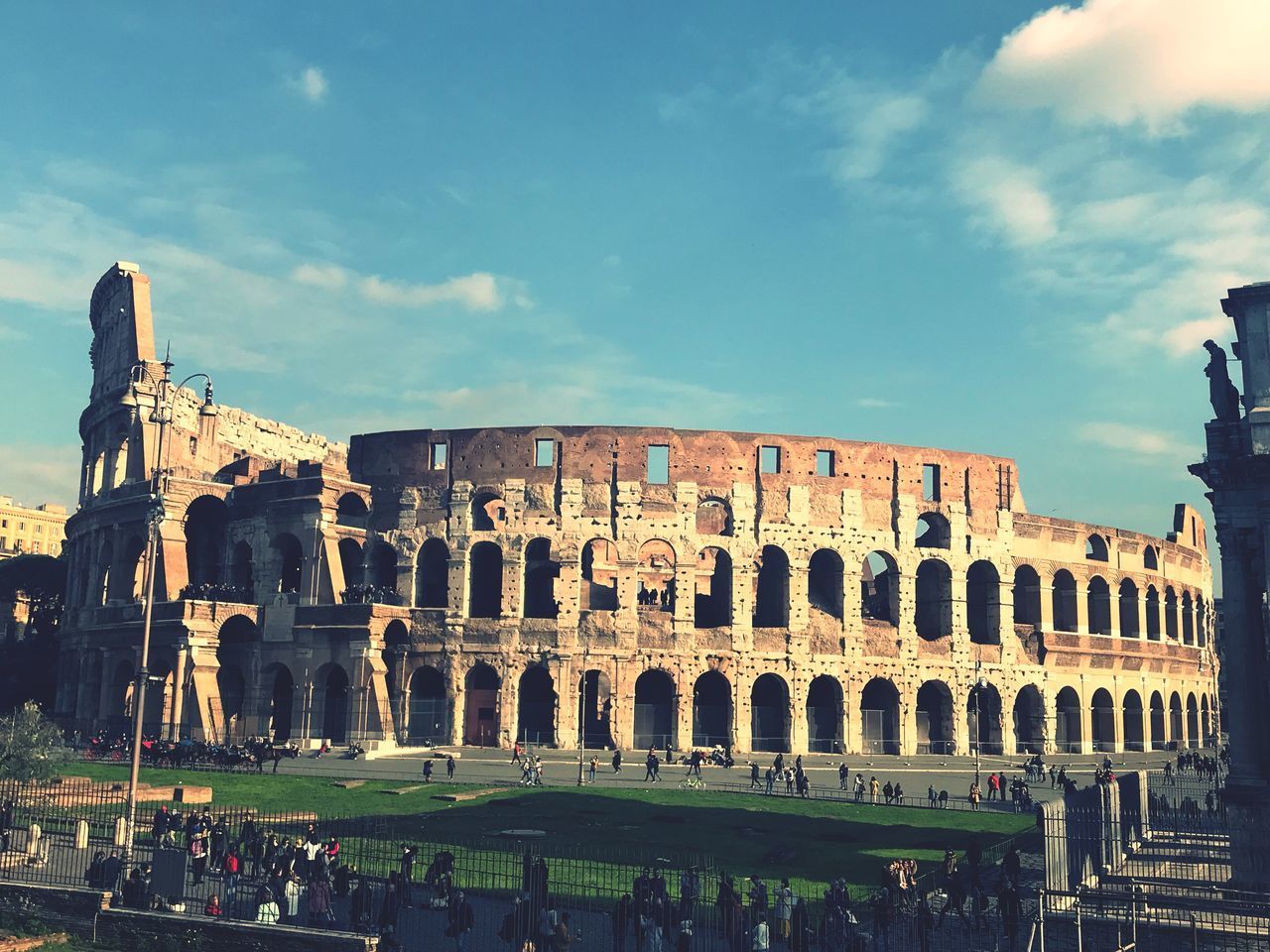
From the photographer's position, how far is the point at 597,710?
52719 millimetres

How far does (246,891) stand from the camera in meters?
22.1

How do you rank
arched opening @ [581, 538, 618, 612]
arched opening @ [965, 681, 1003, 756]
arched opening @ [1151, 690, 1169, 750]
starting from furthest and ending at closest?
arched opening @ [1151, 690, 1169, 750]
arched opening @ [965, 681, 1003, 756]
arched opening @ [581, 538, 618, 612]

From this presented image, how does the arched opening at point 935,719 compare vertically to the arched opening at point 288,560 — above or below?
below

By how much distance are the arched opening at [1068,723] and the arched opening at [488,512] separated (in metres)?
27.4

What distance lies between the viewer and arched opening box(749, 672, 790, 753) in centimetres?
5219

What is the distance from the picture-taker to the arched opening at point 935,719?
54469 mm

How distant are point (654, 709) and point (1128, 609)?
86.2ft

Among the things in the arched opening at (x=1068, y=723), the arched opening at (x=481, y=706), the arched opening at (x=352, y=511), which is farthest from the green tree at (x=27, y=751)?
the arched opening at (x=1068, y=723)

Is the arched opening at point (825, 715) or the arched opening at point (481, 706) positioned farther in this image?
the arched opening at point (825, 715)

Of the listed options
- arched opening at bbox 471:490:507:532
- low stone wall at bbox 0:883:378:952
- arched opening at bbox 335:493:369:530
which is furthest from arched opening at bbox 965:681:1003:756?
low stone wall at bbox 0:883:378:952

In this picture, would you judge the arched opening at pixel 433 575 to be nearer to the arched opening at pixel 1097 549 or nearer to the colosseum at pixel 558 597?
the colosseum at pixel 558 597

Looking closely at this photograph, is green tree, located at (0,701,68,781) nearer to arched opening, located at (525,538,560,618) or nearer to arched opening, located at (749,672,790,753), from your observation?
arched opening, located at (525,538,560,618)

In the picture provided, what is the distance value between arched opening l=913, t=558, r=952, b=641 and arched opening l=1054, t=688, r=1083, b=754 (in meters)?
7.30

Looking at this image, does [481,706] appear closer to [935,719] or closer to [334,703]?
[334,703]
